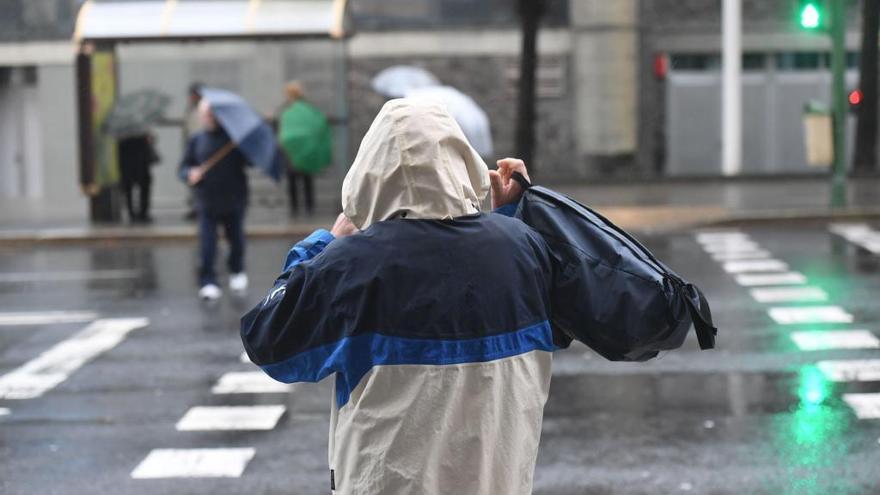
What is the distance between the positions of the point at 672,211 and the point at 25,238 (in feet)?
26.4

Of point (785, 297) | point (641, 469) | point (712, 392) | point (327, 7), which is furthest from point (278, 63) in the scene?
point (641, 469)

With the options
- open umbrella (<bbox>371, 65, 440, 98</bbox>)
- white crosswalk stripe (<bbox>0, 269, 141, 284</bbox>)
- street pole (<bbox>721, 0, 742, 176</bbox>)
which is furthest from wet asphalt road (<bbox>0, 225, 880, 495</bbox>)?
street pole (<bbox>721, 0, 742, 176</bbox>)

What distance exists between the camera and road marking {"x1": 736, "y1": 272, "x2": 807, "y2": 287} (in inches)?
484

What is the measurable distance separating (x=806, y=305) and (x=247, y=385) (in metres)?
4.65

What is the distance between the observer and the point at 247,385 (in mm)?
8664

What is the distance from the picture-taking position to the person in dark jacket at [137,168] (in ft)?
62.9

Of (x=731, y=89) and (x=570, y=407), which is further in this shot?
(x=731, y=89)

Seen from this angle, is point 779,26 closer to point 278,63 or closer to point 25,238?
point 278,63

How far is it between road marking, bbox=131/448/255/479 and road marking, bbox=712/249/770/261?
8.06 meters

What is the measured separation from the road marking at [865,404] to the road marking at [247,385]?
3182mm

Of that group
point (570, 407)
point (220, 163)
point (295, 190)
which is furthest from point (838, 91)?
point (570, 407)

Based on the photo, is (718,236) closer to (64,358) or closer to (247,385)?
(64,358)

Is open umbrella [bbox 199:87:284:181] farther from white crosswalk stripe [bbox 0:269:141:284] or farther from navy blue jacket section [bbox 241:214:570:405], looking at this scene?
navy blue jacket section [bbox 241:214:570:405]

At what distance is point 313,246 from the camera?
3.42 meters
